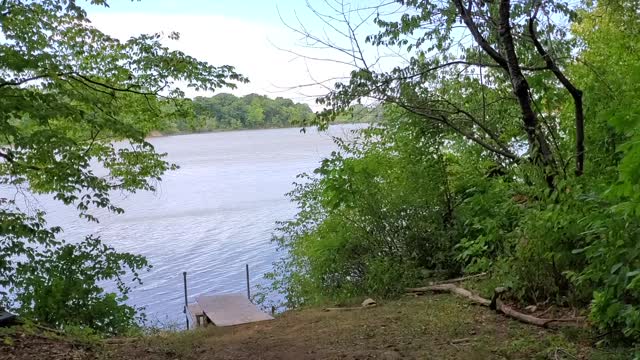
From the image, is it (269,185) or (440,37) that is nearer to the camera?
(440,37)

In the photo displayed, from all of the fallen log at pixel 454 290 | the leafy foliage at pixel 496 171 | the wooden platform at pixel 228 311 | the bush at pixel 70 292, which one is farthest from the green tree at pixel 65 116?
the fallen log at pixel 454 290

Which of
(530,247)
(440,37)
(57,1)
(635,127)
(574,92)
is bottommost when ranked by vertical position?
(530,247)

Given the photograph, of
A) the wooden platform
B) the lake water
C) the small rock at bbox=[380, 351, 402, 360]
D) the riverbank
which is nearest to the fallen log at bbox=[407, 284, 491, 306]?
the riverbank

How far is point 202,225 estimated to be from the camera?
2573cm

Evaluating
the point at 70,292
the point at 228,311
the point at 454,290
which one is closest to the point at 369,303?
the point at 454,290

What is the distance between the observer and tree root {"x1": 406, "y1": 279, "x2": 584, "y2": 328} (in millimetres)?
4453

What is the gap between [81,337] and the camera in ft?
18.7

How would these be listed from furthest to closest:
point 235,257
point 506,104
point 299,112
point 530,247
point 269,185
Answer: point 269,185 → point 235,257 → point 506,104 → point 299,112 → point 530,247

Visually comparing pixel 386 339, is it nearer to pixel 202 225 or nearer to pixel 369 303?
pixel 369 303

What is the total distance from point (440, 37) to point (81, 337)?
17.9 feet

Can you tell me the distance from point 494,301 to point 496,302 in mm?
22

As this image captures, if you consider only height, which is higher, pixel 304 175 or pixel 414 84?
pixel 414 84

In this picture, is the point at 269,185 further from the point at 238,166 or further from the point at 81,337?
the point at 81,337

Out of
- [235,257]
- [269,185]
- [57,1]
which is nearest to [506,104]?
[57,1]
